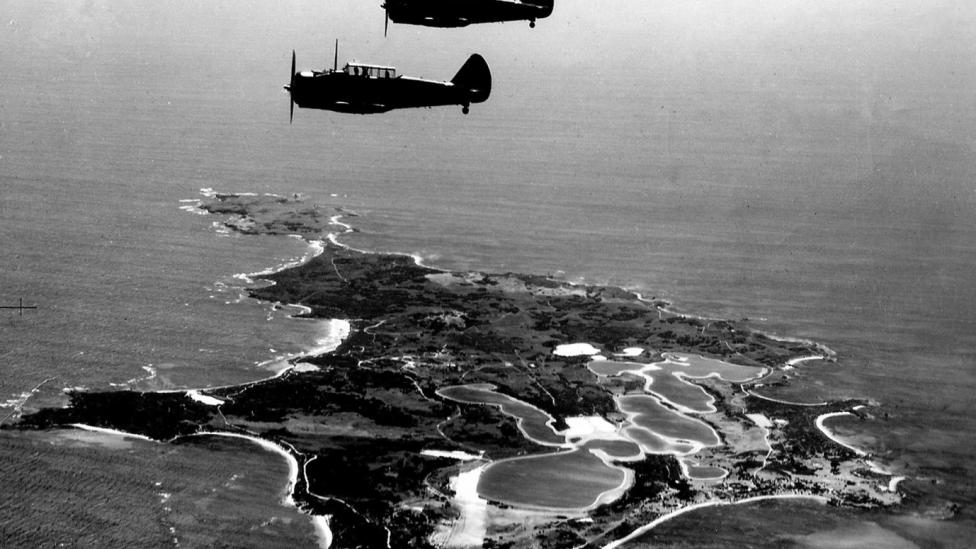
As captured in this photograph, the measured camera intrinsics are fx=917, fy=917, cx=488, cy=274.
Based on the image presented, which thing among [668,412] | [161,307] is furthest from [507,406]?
[161,307]

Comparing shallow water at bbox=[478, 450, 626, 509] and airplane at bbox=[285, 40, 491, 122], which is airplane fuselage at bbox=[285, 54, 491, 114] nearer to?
airplane at bbox=[285, 40, 491, 122]

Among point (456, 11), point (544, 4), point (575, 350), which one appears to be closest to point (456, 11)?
point (456, 11)

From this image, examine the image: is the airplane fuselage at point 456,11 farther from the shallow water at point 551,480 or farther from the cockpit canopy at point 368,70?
the shallow water at point 551,480

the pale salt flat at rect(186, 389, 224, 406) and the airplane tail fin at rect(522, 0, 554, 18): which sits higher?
the airplane tail fin at rect(522, 0, 554, 18)

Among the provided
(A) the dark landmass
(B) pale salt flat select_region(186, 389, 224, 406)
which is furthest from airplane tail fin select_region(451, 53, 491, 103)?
(B) pale salt flat select_region(186, 389, 224, 406)

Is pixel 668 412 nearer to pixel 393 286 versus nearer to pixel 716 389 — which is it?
pixel 716 389

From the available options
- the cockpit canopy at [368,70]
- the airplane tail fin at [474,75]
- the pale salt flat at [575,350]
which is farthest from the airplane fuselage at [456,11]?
the pale salt flat at [575,350]

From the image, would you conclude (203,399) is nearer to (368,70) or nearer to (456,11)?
(368,70)

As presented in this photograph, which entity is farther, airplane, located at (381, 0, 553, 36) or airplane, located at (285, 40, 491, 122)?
airplane, located at (285, 40, 491, 122)
